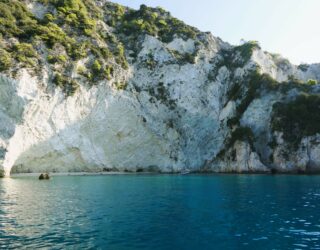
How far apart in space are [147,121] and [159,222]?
6697 centimetres

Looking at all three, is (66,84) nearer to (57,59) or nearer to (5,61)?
(57,59)

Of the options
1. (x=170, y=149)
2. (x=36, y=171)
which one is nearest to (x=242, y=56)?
(x=170, y=149)

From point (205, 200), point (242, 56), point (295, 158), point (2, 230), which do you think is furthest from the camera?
point (242, 56)

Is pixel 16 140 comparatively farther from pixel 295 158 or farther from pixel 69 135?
pixel 295 158

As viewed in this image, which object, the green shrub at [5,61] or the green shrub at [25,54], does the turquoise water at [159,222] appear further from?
the green shrub at [25,54]

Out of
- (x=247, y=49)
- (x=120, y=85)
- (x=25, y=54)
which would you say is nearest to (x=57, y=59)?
(x=25, y=54)

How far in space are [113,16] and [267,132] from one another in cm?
6011

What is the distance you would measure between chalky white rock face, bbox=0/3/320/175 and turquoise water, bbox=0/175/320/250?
126ft

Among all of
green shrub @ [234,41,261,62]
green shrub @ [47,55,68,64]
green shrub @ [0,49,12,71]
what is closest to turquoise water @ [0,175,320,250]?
green shrub @ [0,49,12,71]

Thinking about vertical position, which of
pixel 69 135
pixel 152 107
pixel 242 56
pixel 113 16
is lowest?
pixel 69 135

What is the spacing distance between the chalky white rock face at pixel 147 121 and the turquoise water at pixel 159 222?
38355 millimetres

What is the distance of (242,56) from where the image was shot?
356 feet

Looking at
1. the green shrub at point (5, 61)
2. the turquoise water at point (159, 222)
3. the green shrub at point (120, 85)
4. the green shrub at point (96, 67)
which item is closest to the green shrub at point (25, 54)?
the green shrub at point (5, 61)

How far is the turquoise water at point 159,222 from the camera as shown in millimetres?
18562
